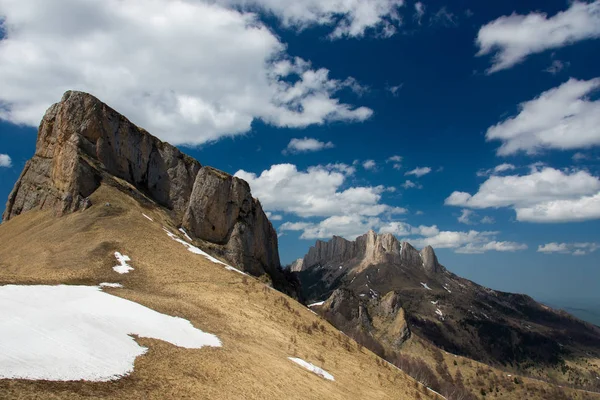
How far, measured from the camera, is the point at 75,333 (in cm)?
1822

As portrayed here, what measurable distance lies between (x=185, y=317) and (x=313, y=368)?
1040 centimetres

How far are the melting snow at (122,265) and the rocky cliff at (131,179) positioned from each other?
62.7ft

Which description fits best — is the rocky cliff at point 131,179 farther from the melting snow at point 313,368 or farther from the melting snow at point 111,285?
the melting snow at point 313,368

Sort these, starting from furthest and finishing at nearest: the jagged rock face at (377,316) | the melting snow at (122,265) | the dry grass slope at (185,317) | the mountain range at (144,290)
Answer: the jagged rock face at (377,316) → the melting snow at (122,265) → the dry grass slope at (185,317) → the mountain range at (144,290)

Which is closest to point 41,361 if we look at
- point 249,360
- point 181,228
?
point 249,360

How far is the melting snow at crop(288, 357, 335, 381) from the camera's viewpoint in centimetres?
2722

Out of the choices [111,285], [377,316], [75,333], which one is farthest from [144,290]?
[377,316]

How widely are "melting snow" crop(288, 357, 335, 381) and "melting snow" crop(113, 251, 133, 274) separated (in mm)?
22207

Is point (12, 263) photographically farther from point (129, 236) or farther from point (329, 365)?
point (329, 365)

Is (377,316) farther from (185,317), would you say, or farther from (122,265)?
(185,317)

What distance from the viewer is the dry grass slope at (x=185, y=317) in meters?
17.3

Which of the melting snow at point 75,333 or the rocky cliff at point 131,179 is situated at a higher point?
the rocky cliff at point 131,179

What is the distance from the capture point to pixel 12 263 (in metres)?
45.2

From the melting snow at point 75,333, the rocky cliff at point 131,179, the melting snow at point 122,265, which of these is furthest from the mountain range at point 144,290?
the rocky cliff at point 131,179
